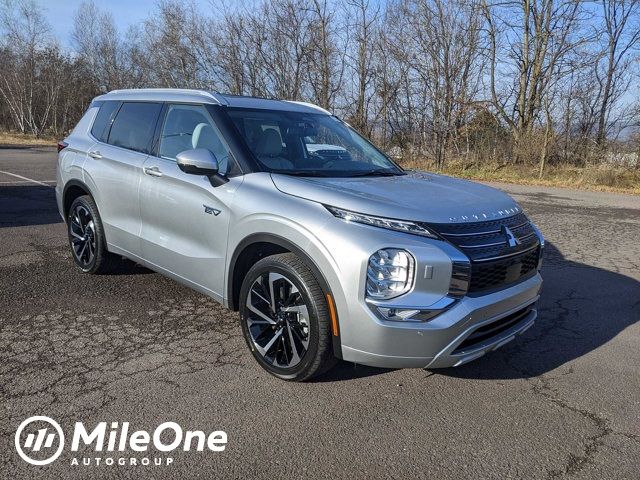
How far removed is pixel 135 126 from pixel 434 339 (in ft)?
10.9

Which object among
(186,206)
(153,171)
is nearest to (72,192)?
(153,171)

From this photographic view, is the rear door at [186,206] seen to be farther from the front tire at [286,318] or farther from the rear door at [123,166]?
the front tire at [286,318]

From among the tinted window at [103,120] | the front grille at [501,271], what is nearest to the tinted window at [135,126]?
the tinted window at [103,120]

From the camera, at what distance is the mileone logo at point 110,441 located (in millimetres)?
2471

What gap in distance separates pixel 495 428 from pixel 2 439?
2620 millimetres

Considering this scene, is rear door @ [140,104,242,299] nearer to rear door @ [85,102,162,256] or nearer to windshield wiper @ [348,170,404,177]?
rear door @ [85,102,162,256]

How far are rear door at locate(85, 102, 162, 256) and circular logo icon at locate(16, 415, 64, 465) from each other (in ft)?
6.14

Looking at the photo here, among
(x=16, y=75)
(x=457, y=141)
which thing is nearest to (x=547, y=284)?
(x=457, y=141)

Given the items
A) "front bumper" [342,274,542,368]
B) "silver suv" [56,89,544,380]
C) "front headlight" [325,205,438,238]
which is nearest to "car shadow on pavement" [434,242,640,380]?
"silver suv" [56,89,544,380]

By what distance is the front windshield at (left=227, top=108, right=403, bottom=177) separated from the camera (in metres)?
3.70

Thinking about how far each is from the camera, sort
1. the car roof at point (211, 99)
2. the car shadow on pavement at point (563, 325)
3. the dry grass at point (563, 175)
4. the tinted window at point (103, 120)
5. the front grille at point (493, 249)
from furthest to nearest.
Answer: the dry grass at point (563, 175) → the tinted window at point (103, 120) → the car roof at point (211, 99) → the car shadow on pavement at point (563, 325) → the front grille at point (493, 249)

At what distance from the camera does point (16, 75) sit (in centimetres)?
4044

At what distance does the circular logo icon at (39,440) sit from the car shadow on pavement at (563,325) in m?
1.54

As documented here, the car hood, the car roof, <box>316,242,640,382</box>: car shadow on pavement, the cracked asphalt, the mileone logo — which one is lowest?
the mileone logo
